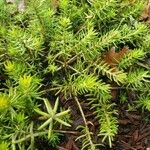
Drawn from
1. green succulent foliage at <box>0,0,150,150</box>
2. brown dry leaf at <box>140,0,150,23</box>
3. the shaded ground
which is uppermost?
brown dry leaf at <box>140,0,150,23</box>

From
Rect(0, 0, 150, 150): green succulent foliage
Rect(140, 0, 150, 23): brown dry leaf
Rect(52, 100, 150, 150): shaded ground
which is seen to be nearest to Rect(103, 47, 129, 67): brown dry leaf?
Rect(0, 0, 150, 150): green succulent foliage

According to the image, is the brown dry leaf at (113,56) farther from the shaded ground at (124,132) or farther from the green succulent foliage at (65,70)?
the shaded ground at (124,132)

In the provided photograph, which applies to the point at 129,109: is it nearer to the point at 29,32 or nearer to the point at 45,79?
the point at 45,79

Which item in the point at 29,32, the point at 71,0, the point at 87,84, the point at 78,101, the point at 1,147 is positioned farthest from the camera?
the point at 71,0

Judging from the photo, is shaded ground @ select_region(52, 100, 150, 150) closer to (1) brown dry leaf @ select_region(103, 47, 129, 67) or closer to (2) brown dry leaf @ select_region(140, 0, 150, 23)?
(1) brown dry leaf @ select_region(103, 47, 129, 67)

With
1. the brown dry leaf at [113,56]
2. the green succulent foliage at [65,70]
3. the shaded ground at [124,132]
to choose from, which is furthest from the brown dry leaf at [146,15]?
the shaded ground at [124,132]

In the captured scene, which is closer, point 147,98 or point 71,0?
point 147,98

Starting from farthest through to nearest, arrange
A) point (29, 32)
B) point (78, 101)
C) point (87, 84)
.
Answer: point (29, 32) → point (78, 101) → point (87, 84)


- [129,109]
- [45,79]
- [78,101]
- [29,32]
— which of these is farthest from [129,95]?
[29,32]
